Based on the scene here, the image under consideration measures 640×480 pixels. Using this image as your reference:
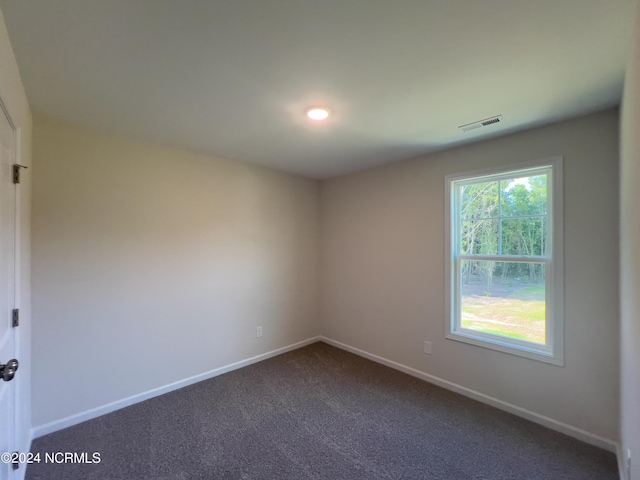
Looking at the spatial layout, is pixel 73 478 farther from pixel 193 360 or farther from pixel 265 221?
pixel 265 221

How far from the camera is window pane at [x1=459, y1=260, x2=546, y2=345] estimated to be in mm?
2406

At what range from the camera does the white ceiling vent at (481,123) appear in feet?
7.22

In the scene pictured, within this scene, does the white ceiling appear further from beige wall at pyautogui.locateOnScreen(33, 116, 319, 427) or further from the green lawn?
the green lawn

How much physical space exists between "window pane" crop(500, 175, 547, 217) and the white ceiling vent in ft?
1.98

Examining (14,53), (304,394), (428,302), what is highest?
(14,53)

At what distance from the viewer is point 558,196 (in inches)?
88.0

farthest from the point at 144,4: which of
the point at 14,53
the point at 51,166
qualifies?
the point at 51,166

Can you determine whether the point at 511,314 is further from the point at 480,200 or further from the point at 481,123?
the point at 481,123

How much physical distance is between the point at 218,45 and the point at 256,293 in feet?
8.86

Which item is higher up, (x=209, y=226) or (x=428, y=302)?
(x=209, y=226)

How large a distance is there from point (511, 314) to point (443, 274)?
662 millimetres

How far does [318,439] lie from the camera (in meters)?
2.15

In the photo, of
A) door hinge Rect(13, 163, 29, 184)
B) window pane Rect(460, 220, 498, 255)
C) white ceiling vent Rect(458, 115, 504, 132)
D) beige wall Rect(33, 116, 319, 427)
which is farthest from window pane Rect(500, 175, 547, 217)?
door hinge Rect(13, 163, 29, 184)

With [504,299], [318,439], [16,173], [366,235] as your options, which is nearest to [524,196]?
[504,299]
